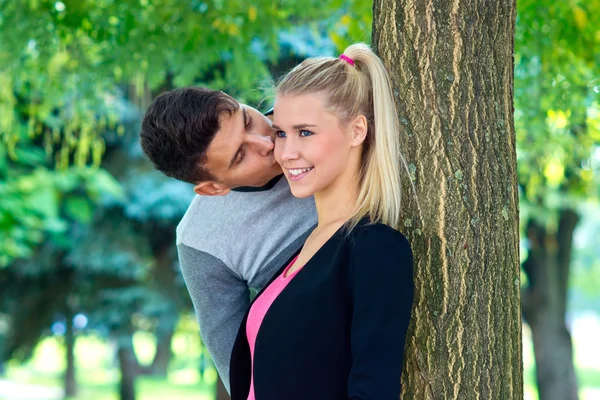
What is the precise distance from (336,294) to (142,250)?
26.7ft

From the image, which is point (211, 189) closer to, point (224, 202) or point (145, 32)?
point (224, 202)

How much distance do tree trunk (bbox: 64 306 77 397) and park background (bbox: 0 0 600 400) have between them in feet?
0.27

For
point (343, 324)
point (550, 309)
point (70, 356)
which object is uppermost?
point (343, 324)

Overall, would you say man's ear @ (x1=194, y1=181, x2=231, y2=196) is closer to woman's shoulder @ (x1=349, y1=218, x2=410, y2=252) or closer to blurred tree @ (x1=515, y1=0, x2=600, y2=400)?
woman's shoulder @ (x1=349, y1=218, x2=410, y2=252)

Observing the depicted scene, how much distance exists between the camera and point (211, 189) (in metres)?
2.83

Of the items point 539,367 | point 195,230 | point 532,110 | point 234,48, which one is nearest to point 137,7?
point 234,48

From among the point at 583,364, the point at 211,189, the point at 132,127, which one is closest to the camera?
the point at 211,189

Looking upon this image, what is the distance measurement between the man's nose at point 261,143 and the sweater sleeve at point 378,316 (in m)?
0.74

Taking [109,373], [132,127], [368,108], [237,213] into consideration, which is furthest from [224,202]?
[109,373]

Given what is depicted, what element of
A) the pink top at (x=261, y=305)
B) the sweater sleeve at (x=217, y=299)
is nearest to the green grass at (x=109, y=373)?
the sweater sleeve at (x=217, y=299)

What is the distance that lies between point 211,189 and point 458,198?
3.18ft

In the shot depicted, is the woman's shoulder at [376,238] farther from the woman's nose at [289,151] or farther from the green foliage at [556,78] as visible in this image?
the green foliage at [556,78]

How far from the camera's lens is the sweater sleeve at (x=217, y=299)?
2963 millimetres

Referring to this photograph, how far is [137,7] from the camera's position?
4559 millimetres
